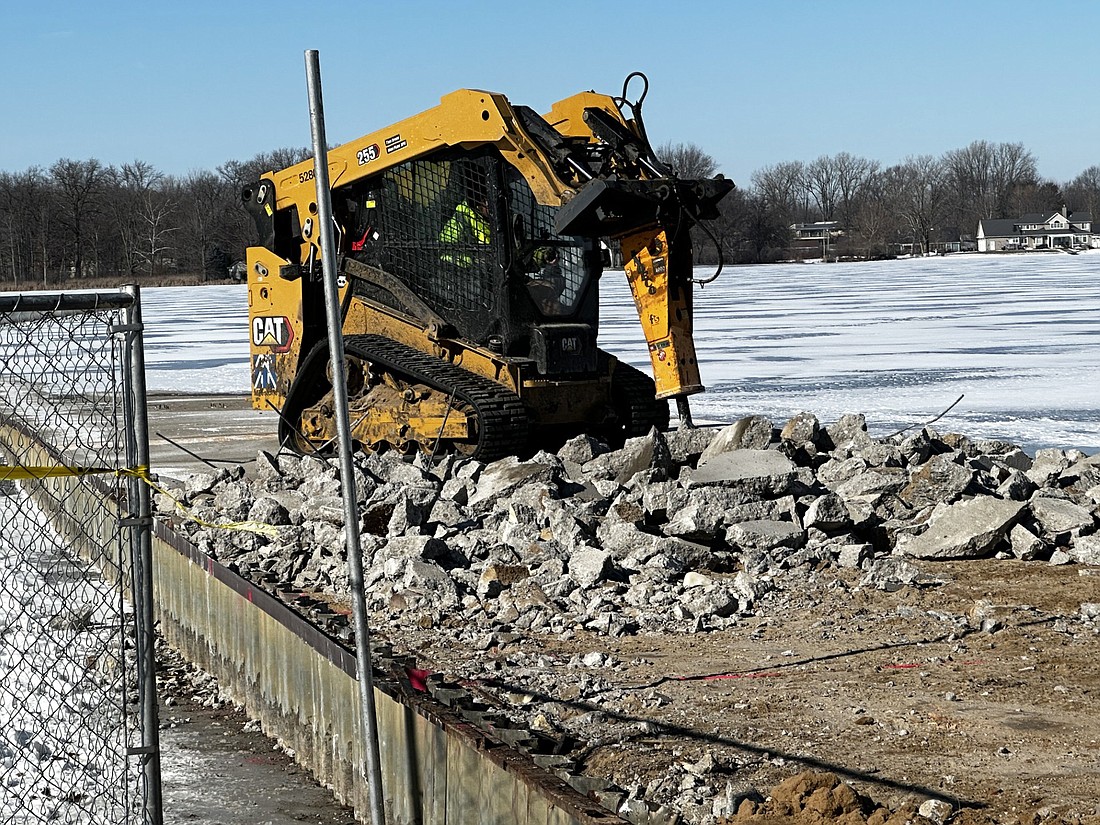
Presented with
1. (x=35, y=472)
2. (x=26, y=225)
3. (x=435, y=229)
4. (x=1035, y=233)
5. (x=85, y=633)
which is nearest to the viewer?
(x=35, y=472)

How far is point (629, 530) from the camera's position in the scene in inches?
317

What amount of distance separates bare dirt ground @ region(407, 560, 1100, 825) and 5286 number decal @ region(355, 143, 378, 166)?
5906 millimetres

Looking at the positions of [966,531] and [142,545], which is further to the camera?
[966,531]

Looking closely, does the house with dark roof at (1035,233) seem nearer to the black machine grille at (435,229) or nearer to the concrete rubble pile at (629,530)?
the black machine grille at (435,229)

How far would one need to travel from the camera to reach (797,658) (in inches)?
247

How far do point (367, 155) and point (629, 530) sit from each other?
512 cm

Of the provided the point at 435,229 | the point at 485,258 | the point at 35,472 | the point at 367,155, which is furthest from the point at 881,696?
the point at 367,155

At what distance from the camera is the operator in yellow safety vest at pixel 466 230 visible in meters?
11.0

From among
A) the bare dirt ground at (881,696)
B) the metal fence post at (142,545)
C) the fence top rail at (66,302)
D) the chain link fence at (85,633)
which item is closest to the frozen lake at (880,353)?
the bare dirt ground at (881,696)

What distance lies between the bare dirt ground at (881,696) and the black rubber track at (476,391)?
342cm

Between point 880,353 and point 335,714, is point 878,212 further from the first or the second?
point 335,714

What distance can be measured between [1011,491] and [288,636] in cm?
517

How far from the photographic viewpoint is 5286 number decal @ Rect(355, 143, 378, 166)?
11.6 m

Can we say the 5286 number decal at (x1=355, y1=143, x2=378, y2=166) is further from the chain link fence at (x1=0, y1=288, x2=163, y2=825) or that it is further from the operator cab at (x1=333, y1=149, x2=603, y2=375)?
the chain link fence at (x1=0, y1=288, x2=163, y2=825)
